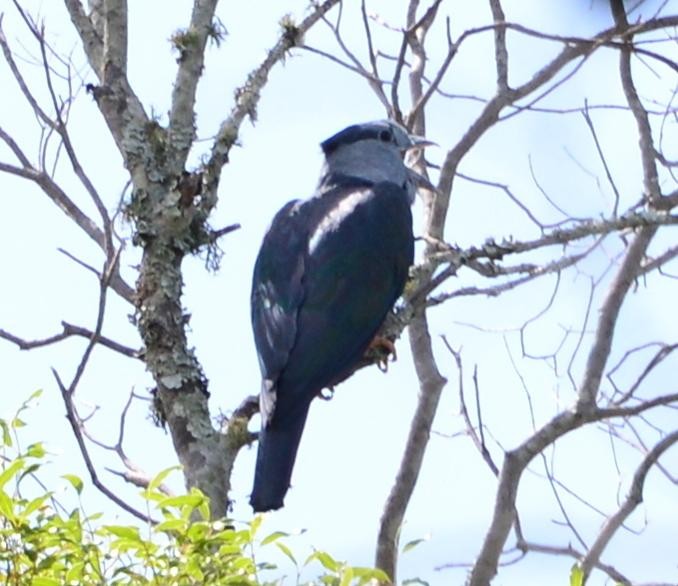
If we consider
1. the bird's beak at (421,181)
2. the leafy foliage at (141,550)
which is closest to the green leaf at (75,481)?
the leafy foliage at (141,550)

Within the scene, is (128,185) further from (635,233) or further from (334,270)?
(635,233)

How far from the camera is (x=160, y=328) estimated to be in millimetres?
4043

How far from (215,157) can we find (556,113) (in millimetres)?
1455

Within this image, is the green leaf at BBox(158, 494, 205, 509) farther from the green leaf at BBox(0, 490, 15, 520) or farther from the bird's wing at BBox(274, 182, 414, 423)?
the bird's wing at BBox(274, 182, 414, 423)

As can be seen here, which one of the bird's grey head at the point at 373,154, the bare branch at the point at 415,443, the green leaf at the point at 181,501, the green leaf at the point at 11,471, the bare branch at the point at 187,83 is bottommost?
the green leaf at the point at 181,501

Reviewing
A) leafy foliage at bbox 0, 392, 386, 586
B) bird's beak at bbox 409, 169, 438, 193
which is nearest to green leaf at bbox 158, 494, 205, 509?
leafy foliage at bbox 0, 392, 386, 586

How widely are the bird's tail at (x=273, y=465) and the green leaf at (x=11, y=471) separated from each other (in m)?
1.50

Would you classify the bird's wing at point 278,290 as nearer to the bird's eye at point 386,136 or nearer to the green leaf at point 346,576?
the bird's eye at point 386,136

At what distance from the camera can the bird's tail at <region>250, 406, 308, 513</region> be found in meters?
4.25

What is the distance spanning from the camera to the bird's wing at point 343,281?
4.65 meters

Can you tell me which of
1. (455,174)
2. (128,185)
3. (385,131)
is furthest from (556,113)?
(128,185)

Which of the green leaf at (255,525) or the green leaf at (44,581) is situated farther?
the green leaf at (255,525)

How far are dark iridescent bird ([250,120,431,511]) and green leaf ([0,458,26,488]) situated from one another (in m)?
1.51

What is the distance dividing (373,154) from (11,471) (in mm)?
3185
